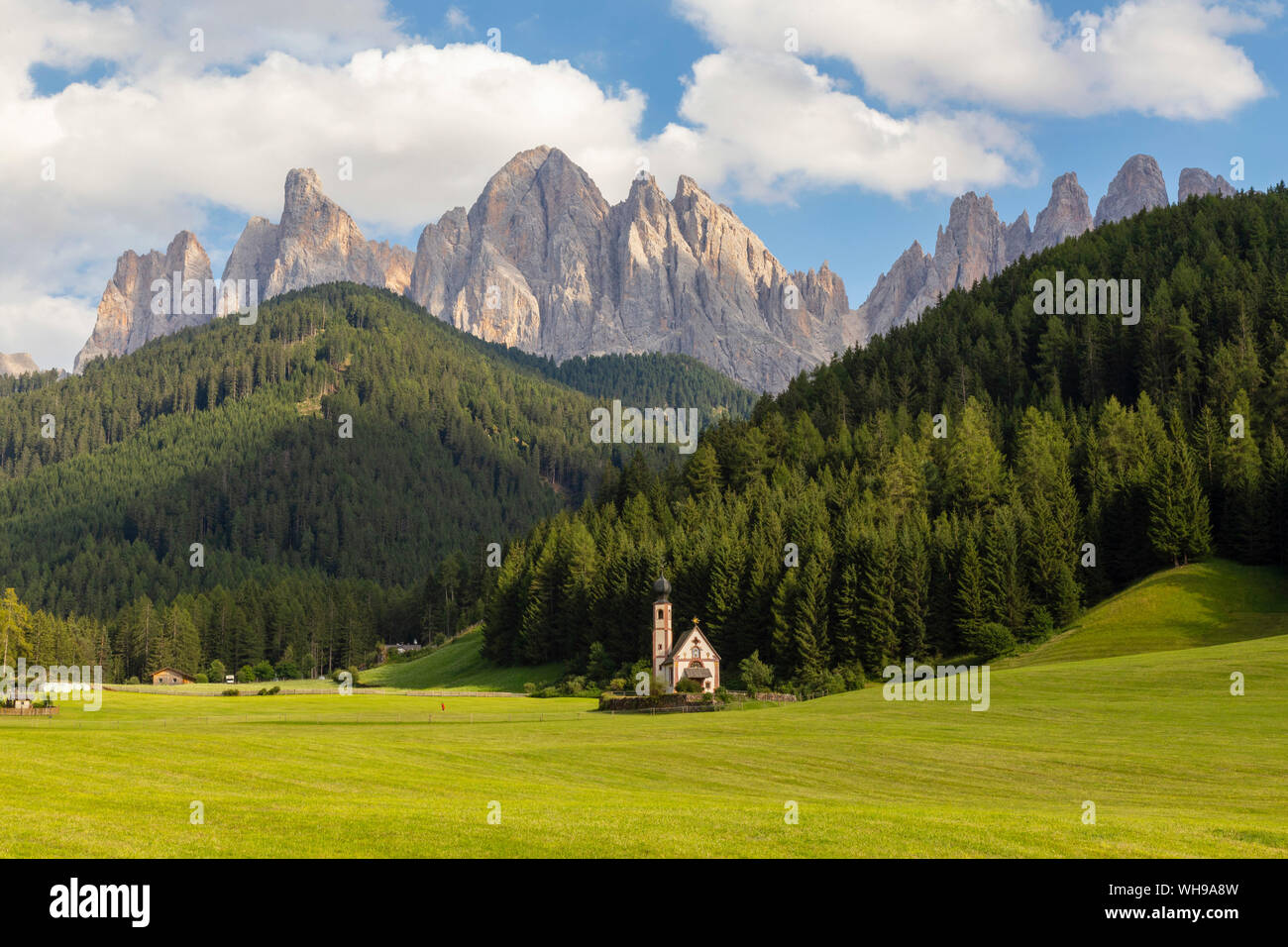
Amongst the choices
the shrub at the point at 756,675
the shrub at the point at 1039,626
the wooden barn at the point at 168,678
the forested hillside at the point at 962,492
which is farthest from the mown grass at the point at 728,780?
the wooden barn at the point at 168,678

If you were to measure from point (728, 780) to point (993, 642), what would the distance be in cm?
5454

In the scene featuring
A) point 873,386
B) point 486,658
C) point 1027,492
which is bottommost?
point 486,658

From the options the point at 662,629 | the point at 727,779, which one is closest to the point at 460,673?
the point at 662,629

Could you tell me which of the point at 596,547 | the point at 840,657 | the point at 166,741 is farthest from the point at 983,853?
the point at 596,547

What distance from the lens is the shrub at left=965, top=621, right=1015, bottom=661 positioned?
276 feet

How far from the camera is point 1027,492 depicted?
355 feet

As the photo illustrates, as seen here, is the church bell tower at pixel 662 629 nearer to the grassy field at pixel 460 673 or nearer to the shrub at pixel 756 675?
the shrub at pixel 756 675

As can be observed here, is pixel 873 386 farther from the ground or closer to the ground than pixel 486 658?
farther from the ground

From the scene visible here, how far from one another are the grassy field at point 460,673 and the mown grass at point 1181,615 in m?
→ 52.3

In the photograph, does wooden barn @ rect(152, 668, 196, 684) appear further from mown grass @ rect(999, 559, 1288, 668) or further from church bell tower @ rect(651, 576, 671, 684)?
mown grass @ rect(999, 559, 1288, 668)

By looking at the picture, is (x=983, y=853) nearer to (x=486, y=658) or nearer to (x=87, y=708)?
(x=87, y=708)

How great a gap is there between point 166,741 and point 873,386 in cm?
13443

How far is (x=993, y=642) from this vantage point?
84625 mm
